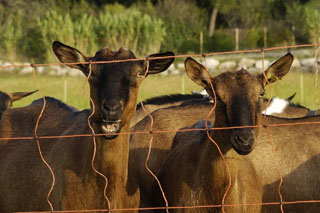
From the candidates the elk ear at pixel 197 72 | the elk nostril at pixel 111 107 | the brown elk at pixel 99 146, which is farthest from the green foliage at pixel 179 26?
the elk nostril at pixel 111 107

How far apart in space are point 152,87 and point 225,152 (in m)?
15.1

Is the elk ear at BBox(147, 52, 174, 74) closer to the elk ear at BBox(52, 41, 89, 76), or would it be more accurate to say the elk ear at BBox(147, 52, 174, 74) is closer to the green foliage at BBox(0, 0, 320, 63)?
the elk ear at BBox(52, 41, 89, 76)

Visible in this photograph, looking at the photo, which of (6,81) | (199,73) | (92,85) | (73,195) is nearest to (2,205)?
(73,195)

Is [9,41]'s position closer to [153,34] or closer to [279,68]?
[153,34]

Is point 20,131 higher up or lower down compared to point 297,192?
higher up

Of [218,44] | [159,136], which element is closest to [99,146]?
[159,136]

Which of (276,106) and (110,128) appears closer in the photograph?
(110,128)

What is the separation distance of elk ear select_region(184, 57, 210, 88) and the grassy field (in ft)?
36.9

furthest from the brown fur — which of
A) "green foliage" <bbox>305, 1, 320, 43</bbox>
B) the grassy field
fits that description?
"green foliage" <bbox>305, 1, 320, 43</bbox>

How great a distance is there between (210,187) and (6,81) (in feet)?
64.0

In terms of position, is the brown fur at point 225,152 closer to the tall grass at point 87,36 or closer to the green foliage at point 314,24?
the tall grass at point 87,36

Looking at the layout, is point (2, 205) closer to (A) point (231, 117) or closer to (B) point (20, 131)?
(B) point (20, 131)

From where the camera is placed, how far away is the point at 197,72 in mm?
5438

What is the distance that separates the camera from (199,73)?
5.44 meters
